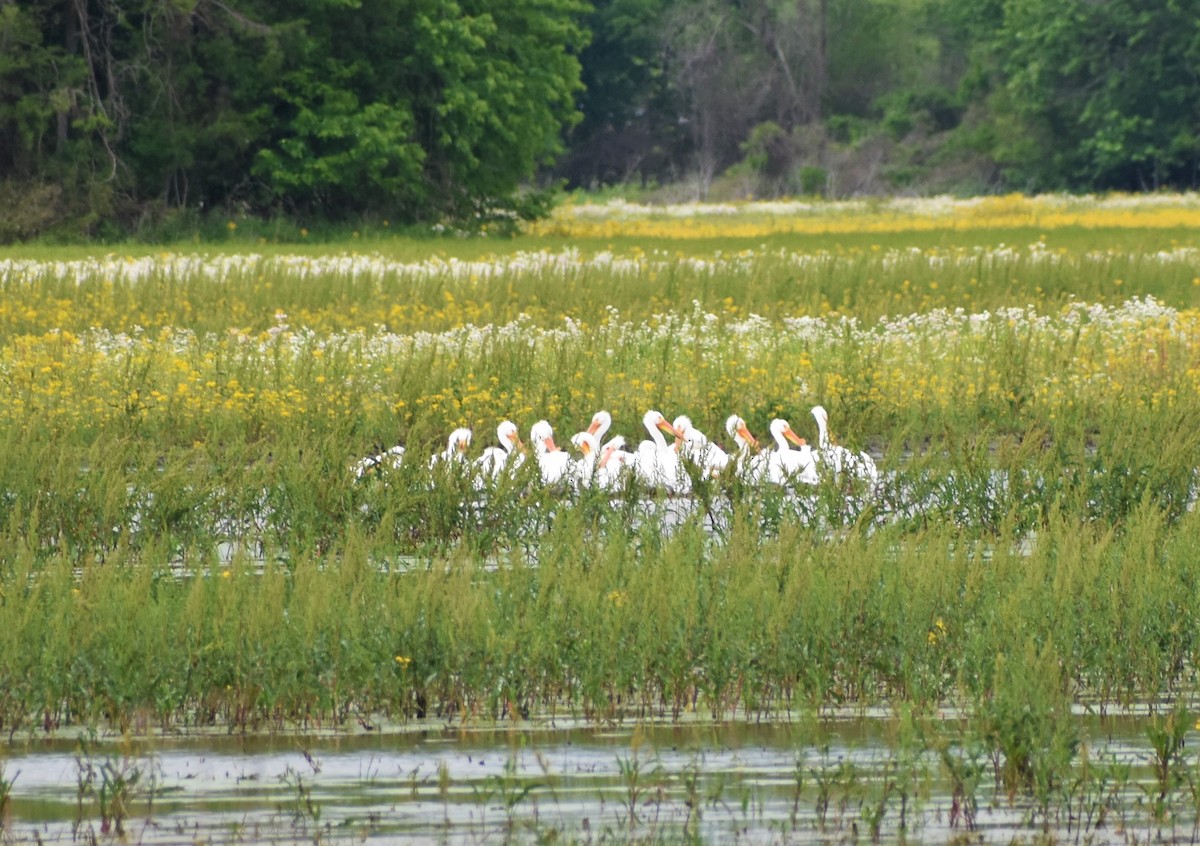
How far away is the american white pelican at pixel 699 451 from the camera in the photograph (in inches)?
426

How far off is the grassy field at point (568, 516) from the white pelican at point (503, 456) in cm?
17

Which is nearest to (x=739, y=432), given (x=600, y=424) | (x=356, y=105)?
(x=600, y=424)

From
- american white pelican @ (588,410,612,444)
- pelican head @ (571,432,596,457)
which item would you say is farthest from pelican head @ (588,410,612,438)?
pelican head @ (571,432,596,457)

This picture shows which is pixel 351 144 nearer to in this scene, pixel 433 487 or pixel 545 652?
pixel 433 487

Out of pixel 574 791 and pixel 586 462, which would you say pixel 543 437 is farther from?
pixel 574 791

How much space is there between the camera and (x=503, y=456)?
11.2 meters

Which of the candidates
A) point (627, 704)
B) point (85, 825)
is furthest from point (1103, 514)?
point (85, 825)

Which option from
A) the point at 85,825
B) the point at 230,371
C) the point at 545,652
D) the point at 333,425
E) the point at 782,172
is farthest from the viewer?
the point at 782,172

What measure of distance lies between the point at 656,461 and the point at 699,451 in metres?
0.37

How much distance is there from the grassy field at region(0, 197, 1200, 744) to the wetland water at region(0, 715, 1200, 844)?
0.23m

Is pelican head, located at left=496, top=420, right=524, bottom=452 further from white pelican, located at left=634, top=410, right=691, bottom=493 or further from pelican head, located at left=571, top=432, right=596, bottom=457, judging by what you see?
white pelican, located at left=634, top=410, right=691, bottom=493

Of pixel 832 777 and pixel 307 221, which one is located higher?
pixel 832 777

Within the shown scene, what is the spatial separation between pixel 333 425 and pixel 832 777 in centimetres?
678

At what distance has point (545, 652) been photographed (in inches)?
276
